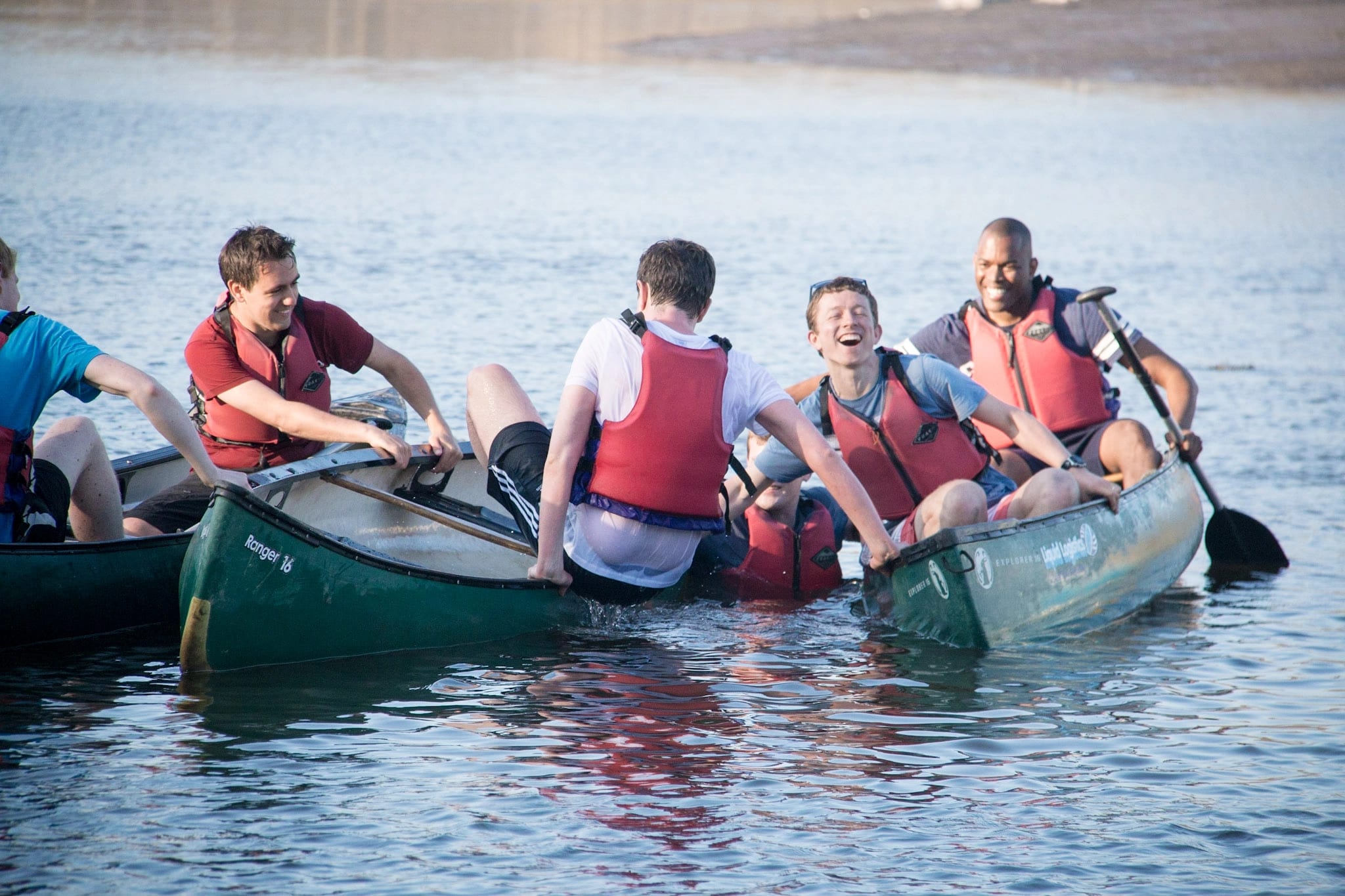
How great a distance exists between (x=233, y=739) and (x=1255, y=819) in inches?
111

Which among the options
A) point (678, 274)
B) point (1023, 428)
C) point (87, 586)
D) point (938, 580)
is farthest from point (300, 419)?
point (1023, 428)

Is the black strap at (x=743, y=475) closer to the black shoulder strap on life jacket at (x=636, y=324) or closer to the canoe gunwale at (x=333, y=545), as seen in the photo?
the black shoulder strap on life jacket at (x=636, y=324)

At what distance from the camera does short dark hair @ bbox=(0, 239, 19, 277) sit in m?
4.89

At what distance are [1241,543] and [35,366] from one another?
515 cm

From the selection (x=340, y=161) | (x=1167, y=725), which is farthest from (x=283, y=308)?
(x=340, y=161)

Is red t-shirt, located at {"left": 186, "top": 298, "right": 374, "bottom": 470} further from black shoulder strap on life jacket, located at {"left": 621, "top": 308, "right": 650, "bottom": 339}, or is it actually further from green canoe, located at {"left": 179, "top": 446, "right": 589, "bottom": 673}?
black shoulder strap on life jacket, located at {"left": 621, "top": 308, "right": 650, "bottom": 339}

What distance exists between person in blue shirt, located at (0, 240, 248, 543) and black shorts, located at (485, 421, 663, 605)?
85 centimetres

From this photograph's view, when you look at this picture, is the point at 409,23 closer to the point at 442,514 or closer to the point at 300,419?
the point at 442,514

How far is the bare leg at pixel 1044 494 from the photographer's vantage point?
226 inches

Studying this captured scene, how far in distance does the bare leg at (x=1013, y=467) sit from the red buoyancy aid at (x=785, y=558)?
760 mm

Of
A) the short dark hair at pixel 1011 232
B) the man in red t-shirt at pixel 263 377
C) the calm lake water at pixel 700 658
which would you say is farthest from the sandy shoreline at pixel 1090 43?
the man in red t-shirt at pixel 263 377

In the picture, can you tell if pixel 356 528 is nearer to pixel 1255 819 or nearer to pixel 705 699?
pixel 705 699

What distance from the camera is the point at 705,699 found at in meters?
5.18

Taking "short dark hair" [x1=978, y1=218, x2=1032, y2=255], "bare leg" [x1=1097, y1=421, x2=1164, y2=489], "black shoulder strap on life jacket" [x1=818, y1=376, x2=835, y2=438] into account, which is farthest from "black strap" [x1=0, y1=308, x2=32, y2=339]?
"bare leg" [x1=1097, y1=421, x2=1164, y2=489]
